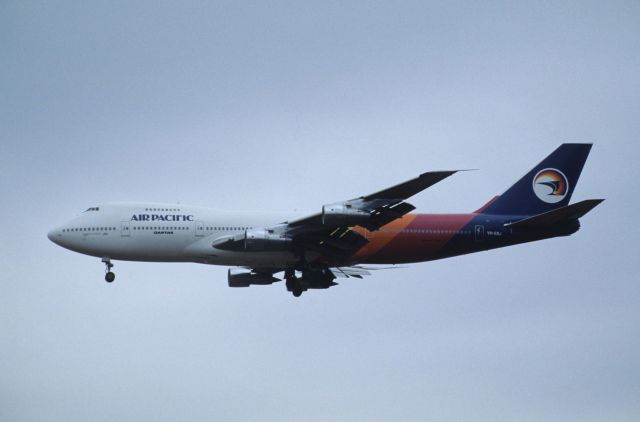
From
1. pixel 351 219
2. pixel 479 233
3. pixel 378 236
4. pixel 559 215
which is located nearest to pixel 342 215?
pixel 351 219

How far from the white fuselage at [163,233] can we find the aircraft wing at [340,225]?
1199 mm

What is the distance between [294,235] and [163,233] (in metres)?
7.38

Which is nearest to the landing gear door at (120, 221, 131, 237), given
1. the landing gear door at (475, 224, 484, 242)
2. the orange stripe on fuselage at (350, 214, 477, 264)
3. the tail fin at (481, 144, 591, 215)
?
the orange stripe on fuselage at (350, 214, 477, 264)

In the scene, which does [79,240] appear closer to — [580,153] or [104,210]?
[104,210]

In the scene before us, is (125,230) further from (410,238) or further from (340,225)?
(410,238)

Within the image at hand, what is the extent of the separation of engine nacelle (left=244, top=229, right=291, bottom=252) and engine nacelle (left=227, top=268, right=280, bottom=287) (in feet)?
22.0

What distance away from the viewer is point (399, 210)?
159 feet

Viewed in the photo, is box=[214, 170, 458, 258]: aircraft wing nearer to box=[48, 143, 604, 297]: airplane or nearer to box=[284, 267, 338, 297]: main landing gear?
box=[48, 143, 604, 297]: airplane

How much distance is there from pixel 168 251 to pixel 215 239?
107 inches

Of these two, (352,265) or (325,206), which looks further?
(352,265)

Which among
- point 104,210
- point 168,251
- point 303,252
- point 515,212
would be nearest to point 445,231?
point 515,212

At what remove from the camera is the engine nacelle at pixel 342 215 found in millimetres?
47500

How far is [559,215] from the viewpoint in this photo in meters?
50.9

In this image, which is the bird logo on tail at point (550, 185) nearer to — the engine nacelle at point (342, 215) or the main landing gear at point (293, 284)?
the engine nacelle at point (342, 215)
